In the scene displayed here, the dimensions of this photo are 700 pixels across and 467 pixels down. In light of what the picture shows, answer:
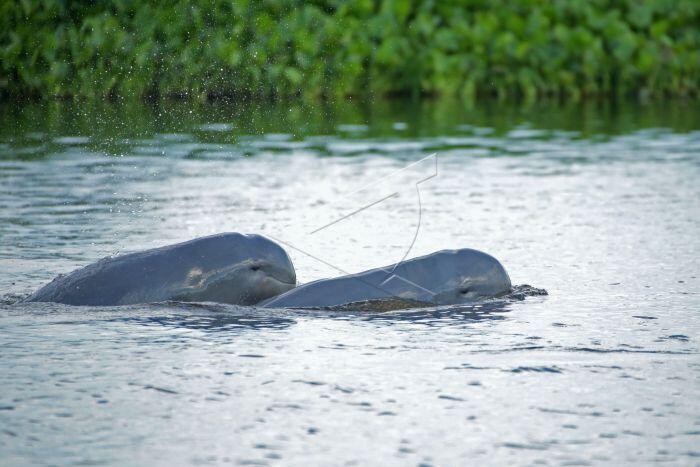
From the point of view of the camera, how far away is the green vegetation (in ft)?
92.7

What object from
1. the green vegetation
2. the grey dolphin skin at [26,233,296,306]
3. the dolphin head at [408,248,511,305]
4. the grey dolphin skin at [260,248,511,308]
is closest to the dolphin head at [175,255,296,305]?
the grey dolphin skin at [26,233,296,306]

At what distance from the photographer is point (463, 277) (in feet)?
28.9

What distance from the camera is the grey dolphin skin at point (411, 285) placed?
28.6 ft

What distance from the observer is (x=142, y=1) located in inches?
1132

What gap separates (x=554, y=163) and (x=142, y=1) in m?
13.0

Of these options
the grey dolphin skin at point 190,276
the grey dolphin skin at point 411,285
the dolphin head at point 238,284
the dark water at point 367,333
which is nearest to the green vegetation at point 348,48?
the dark water at point 367,333

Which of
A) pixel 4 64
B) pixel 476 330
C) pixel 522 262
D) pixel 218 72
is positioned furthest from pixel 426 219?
pixel 4 64

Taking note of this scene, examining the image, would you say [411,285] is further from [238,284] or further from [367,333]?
[238,284]

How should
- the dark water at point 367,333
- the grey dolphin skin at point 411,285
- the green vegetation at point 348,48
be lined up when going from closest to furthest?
the dark water at point 367,333
the grey dolphin skin at point 411,285
the green vegetation at point 348,48

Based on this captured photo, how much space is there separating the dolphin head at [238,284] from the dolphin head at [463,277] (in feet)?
3.36

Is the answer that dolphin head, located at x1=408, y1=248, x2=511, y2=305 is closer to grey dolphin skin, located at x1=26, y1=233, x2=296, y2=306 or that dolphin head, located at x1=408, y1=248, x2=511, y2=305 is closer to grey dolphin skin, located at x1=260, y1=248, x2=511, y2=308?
grey dolphin skin, located at x1=260, y1=248, x2=511, y2=308

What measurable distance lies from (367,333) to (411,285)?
2.76 ft

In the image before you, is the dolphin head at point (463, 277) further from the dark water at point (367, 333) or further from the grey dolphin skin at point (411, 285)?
the dark water at point (367, 333)

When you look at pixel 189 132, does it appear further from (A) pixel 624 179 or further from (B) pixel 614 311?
(B) pixel 614 311
